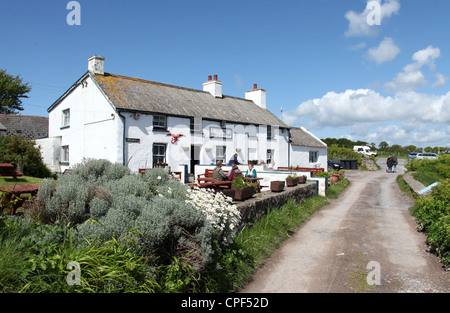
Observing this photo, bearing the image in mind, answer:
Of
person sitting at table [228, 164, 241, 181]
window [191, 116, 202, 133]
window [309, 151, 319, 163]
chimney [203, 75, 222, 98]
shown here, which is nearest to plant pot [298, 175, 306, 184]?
person sitting at table [228, 164, 241, 181]

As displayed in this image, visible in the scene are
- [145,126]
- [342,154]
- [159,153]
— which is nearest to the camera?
[145,126]

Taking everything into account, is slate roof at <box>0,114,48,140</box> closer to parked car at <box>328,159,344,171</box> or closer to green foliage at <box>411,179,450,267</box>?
parked car at <box>328,159,344,171</box>

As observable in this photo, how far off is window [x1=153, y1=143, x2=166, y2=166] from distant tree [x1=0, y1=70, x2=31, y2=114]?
108 feet

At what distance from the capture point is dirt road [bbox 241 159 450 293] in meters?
5.70

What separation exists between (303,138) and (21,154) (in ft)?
75.2

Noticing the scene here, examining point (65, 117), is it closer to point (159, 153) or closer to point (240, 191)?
point (159, 153)

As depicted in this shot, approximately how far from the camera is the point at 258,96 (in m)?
29.9

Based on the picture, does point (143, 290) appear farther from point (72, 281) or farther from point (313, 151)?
point (313, 151)

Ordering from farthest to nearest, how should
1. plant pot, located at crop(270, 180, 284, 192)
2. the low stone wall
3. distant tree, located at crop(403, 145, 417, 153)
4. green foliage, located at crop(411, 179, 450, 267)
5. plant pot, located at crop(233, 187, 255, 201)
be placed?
distant tree, located at crop(403, 145, 417, 153) → plant pot, located at crop(270, 180, 284, 192) → plant pot, located at crop(233, 187, 255, 201) → the low stone wall → green foliage, located at crop(411, 179, 450, 267)

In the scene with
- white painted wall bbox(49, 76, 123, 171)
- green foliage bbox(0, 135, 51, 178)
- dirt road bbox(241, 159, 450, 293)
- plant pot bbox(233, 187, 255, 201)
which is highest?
white painted wall bbox(49, 76, 123, 171)

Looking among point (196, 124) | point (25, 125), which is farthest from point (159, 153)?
point (25, 125)
